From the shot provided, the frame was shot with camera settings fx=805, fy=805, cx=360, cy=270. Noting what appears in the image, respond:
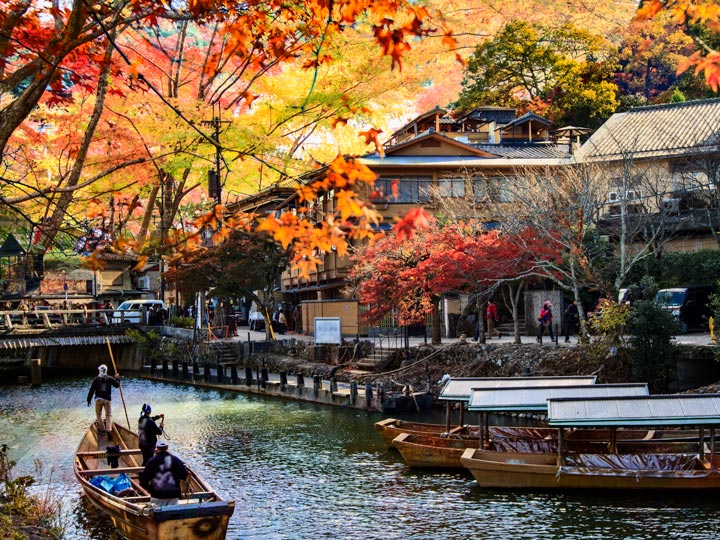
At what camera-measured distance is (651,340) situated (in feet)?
85.2

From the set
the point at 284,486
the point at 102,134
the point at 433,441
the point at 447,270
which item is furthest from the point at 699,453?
the point at 102,134

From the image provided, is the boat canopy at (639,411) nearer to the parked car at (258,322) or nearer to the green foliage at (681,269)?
the green foliage at (681,269)

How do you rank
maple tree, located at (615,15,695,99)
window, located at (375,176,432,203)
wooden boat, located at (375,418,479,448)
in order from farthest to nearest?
maple tree, located at (615,15,695,99), window, located at (375,176,432,203), wooden boat, located at (375,418,479,448)

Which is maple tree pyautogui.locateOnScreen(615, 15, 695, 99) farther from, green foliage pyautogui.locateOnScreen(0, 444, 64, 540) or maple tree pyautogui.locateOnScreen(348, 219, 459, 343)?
green foliage pyautogui.locateOnScreen(0, 444, 64, 540)

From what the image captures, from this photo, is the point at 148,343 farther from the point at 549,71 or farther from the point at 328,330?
the point at 549,71

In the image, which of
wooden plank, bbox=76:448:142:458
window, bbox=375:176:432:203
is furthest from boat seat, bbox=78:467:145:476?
window, bbox=375:176:432:203

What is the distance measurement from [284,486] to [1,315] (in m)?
29.7

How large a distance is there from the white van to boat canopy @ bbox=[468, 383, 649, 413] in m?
33.6

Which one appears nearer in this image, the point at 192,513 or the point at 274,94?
the point at 192,513

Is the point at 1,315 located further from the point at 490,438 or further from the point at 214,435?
the point at 490,438

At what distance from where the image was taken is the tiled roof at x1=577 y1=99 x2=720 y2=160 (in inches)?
1668

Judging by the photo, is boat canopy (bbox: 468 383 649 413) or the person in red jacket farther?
the person in red jacket

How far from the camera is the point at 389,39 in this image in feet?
23.2

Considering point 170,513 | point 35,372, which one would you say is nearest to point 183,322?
point 35,372
